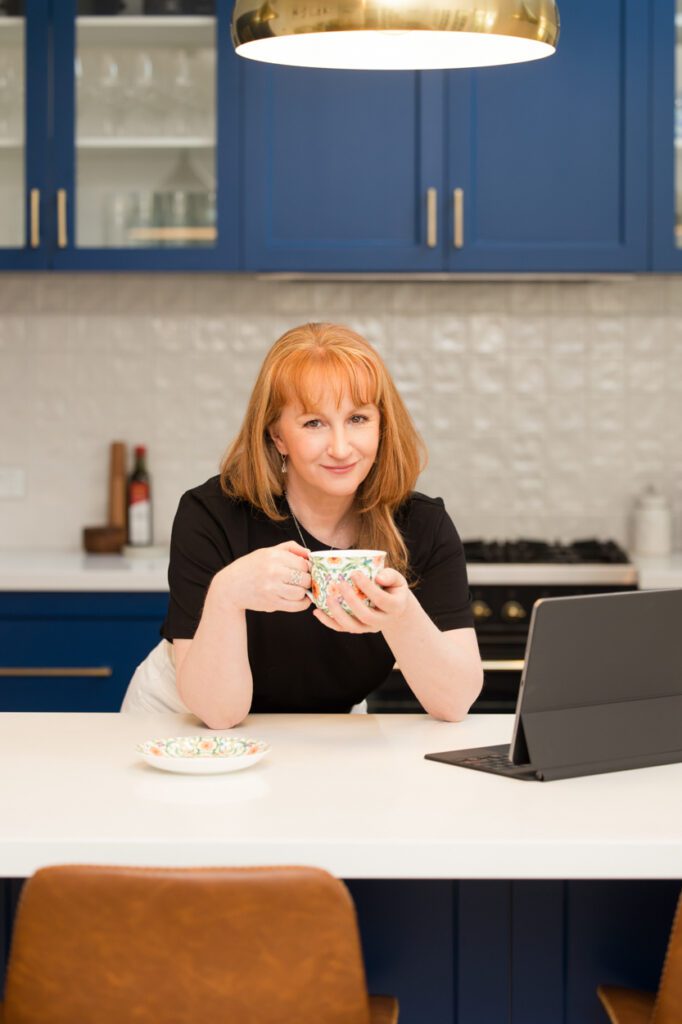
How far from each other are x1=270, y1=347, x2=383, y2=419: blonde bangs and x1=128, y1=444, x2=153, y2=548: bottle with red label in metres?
1.80

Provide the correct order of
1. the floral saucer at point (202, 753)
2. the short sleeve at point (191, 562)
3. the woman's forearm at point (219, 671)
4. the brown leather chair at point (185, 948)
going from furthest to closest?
the short sleeve at point (191, 562)
the woman's forearm at point (219, 671)
the floral saucer at point (202, 753)
the brown leather chair at point (185, 948)

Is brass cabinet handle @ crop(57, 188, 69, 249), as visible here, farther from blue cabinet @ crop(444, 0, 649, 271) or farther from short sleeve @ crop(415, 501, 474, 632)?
short sleeve @ crop(415, 501, 474, 632)

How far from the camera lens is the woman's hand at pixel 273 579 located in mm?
1645

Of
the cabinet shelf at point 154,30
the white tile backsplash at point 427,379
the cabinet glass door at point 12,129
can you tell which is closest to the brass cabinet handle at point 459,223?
the white tile backsplash at point 427,379

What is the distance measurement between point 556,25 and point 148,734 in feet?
3.44

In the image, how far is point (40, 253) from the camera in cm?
352

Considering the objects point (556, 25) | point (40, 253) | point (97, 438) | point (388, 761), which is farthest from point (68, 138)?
point (388, 761)

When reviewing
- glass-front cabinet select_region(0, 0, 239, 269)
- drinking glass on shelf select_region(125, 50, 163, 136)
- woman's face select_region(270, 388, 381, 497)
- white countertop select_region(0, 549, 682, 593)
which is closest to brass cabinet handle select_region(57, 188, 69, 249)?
glass-front cabinet select_region(0, 0, 239, 269)

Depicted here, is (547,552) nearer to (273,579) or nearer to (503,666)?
(503,666)

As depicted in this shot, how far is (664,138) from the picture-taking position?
349 centimetres

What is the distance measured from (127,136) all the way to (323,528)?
6.20ft

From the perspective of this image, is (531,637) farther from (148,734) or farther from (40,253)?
(40,253)

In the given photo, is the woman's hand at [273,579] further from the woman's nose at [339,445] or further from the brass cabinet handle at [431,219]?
the brass cabinet handle at [431,219]

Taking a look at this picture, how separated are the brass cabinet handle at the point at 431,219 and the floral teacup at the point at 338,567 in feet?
6.75
